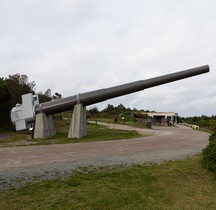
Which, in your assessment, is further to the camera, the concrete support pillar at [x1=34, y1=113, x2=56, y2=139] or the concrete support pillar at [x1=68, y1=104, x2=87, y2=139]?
the concrete support pillar at [x1=34, y1=113, x2=56, y2=139]

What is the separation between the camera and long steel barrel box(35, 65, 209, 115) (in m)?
16.7

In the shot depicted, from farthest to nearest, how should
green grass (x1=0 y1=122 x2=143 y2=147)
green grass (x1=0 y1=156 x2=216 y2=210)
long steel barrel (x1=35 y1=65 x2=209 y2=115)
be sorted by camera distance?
1. long steel barrel (x1=35 y1=65 x2=209 y2=115)
2. green grass (x1=0 y1=122 x2=143 y2=147)
3. green grass (x1=0 y1=156 x2=216 y2=210)

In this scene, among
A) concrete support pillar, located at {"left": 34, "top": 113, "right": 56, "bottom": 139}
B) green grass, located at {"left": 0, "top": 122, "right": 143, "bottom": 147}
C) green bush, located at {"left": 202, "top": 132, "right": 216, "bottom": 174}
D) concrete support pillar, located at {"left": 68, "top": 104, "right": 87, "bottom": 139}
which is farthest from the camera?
concrete support pillar, located at {"left": 34, "top": 113, "right": 56, "bottom": 139}

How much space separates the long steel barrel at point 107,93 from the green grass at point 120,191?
420 inches

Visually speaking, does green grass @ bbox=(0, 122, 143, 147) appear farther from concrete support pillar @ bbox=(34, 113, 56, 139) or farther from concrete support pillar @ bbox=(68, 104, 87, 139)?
concrete support pillar @ bbox=(34, 113, 56, 139)

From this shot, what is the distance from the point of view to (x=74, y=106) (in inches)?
714

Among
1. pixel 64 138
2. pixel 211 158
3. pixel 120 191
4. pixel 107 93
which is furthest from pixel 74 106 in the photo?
pixel 120 191

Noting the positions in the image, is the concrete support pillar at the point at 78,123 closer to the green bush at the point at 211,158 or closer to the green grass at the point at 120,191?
the green grass at the point at 120,191

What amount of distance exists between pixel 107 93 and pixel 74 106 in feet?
8.46

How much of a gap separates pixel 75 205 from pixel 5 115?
27.8 m

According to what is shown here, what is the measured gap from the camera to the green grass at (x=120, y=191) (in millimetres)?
4211

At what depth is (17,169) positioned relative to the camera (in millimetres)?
7293

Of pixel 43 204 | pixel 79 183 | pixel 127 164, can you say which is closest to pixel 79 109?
pixel 127 164

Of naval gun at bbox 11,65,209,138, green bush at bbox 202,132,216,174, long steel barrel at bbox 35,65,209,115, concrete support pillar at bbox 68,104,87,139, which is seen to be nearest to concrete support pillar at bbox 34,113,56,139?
naval gun at bbox 11,65,209,138
